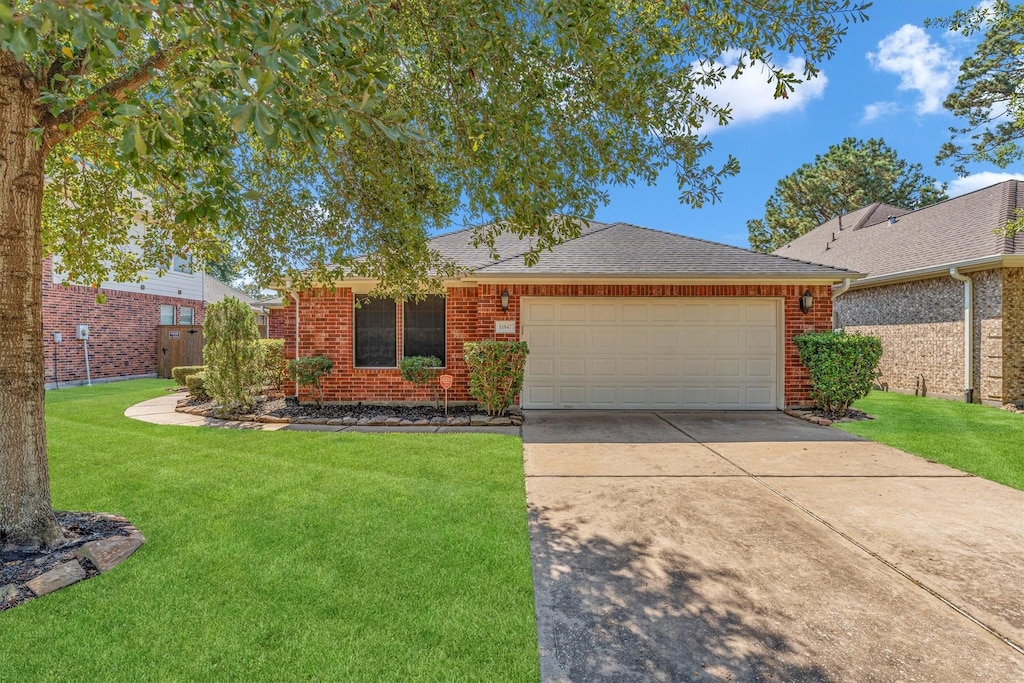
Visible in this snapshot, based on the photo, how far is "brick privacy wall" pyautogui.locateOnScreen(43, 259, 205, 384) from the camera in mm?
12430

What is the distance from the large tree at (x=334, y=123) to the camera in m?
1.86

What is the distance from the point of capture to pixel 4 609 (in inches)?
94.7

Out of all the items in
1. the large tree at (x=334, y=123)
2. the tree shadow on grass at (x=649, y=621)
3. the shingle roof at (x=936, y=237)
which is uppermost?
the shingle roof at (x=936, y=237)

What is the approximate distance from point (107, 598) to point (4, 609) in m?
0.46

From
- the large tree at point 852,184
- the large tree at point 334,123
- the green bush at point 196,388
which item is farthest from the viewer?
the large tree at point 852,184

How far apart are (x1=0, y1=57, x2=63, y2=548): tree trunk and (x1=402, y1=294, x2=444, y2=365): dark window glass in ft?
19.5

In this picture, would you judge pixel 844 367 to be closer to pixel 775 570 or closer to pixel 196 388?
pixel 775 570

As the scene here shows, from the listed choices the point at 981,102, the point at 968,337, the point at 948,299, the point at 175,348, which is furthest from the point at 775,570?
the point at 981,102

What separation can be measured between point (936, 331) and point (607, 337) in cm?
789

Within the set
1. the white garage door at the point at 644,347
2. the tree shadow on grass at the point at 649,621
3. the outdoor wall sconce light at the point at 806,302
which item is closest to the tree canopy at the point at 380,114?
the tree shadow on grass at the point at 649,621

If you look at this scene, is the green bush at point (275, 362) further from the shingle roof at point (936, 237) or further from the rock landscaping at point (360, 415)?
the shingle roof at point (936, 237)

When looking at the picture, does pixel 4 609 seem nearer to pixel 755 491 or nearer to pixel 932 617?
pixel 932 617

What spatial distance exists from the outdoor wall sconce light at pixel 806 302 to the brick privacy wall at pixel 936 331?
4.00m

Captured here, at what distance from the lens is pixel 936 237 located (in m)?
11.6
